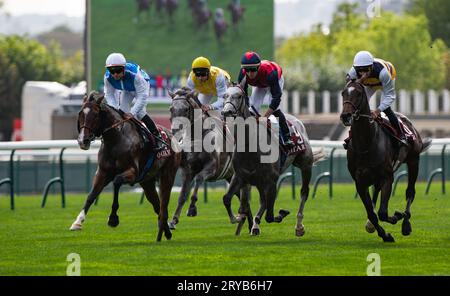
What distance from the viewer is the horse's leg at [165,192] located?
47.4 feet

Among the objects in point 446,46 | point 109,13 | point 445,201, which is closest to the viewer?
point 445,201

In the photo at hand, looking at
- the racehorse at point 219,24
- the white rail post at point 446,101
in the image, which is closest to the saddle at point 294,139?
the racehorse at point 219,24

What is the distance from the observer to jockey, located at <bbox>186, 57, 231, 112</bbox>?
16.4 m

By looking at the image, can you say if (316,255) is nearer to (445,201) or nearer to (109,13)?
(445,201)

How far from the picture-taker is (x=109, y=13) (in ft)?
135

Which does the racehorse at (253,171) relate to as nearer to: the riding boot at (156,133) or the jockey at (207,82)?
the riding boot at (156,133)

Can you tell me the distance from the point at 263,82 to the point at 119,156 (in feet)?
5.99

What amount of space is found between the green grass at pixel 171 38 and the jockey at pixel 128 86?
2558 cm

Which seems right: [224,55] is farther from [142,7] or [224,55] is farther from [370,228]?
[370,228]
